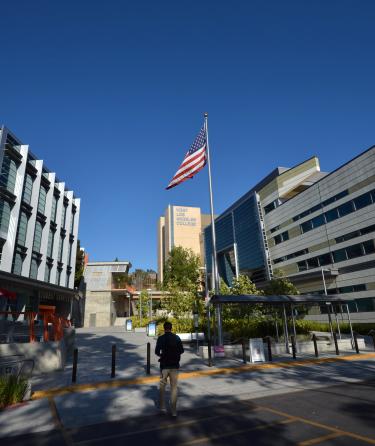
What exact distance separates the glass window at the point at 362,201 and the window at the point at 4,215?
128 ft

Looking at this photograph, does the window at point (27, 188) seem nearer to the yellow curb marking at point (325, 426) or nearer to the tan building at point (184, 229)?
the yellow curb marking at point (325, 426)

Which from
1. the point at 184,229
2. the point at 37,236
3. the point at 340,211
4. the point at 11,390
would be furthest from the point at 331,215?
the point at 184,229

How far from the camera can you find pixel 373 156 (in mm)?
37094

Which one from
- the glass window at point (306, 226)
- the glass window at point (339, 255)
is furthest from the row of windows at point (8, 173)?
the glass window at point (306, 226)

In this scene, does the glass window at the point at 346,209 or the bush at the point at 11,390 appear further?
the glass window at the point at 346,209

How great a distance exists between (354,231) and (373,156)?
9.38 meters

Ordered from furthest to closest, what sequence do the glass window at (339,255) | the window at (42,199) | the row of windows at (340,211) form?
the glass window at (339,255)
the row of windows at (340,211)
the window at (42,199)

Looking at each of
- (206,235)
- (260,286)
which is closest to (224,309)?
(260,286)

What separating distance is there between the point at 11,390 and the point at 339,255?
41.7 metres

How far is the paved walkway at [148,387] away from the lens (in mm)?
6879

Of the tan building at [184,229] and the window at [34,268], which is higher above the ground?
the tan building at [184,229]

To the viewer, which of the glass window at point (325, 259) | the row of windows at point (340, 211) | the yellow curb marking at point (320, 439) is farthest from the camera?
the glass window at point (325, 259)

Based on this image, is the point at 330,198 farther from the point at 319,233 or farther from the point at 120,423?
the point at 120,423

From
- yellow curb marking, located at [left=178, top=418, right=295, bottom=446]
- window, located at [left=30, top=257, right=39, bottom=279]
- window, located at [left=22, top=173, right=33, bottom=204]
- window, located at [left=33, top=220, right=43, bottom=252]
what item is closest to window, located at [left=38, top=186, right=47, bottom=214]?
window, located at [left=33, top=220, right=43, bottom=252]
